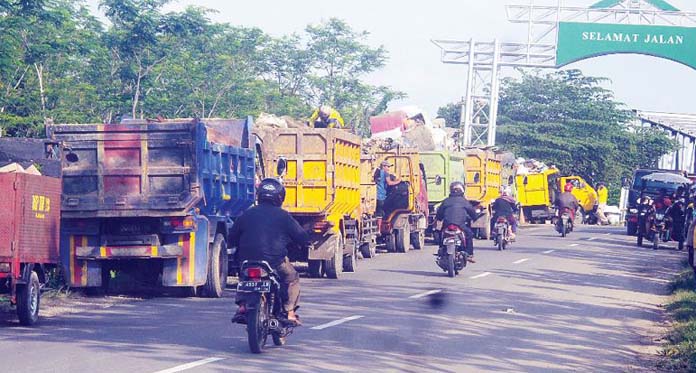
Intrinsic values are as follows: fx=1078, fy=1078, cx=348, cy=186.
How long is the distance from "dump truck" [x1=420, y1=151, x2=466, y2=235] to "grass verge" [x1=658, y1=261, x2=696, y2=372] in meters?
11.9

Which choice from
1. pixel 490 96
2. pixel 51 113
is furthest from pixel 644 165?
pixel 51 113

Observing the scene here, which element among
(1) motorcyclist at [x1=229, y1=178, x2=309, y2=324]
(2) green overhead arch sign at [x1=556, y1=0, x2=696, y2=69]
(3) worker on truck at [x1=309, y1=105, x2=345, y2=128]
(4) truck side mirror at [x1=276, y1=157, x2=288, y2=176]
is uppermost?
(2) green overhead arch sign at [x1=556, y1=0, x2=696, y2=69]

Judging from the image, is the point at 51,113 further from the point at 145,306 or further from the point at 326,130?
the point at 145,306

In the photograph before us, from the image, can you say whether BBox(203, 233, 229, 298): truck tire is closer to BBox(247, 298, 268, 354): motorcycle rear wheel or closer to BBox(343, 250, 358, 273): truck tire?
BBox(343, 250, 358, 273): truck tire

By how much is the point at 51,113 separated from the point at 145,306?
13.0 meters

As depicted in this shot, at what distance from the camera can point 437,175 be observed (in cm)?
3105

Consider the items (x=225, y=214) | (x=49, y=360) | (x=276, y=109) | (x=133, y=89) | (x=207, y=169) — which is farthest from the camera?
(x=276, y=109)

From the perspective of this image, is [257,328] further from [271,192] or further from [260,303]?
[271,192]

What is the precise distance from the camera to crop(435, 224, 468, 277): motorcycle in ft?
66.2

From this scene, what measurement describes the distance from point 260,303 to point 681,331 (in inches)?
224

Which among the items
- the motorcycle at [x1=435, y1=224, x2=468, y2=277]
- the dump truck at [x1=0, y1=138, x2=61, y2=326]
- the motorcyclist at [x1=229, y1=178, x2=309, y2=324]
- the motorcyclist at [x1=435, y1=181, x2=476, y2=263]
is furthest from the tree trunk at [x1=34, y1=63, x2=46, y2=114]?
the motorcyclist at [x1=229, y1=178, x2=309, y2=324]

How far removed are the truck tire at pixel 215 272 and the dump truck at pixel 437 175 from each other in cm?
1446

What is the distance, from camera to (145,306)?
15.4 metres

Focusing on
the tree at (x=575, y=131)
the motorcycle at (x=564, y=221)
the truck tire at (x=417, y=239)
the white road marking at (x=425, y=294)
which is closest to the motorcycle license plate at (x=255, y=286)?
the white road marking at (x=425, y=294)
